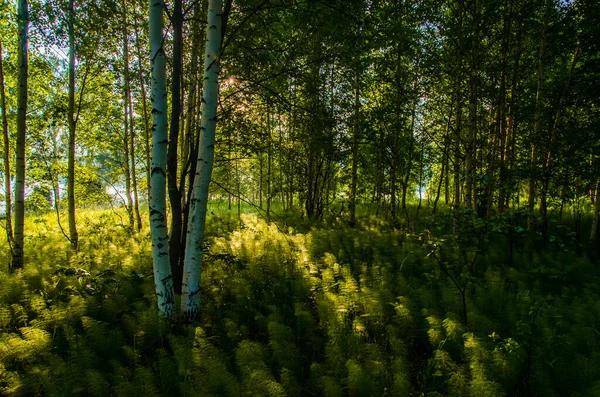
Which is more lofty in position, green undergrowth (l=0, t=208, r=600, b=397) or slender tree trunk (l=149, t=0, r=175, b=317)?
slender tree trunk (l=149, t=0, r=175, b=317)

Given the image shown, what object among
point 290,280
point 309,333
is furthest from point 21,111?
point 309,333

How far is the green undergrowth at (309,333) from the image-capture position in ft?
11.3

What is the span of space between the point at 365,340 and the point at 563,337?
2.58 m

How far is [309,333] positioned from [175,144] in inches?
141

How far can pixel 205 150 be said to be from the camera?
448 cm

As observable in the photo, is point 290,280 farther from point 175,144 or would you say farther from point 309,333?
point 175,144

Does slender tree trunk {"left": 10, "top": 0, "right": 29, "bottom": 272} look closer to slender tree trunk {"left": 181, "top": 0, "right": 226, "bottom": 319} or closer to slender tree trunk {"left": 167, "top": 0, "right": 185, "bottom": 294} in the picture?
slender tree trunk {"left": 167, "top": 0, "right": 185, "bottom": 294}

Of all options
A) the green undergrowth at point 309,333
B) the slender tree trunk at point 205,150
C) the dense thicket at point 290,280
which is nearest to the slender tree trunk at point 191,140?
the dense thicket at point 290,280

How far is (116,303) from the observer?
550 cm

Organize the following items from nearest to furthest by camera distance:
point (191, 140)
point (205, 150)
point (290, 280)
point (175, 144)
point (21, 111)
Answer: point (205, 150) < point (175, 144) < point (191, 140) < point (290, 280) < point (21, 111)

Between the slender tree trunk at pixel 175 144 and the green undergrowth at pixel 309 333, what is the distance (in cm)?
81

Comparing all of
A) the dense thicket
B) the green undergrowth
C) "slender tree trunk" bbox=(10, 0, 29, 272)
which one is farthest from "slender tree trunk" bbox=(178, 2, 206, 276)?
"slender tree trunk" bbox=(10, 0, 29, 272)

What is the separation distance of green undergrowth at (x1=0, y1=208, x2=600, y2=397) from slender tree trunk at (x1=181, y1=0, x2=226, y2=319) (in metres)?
0.84

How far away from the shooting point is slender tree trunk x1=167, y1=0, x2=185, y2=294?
4840 mm
